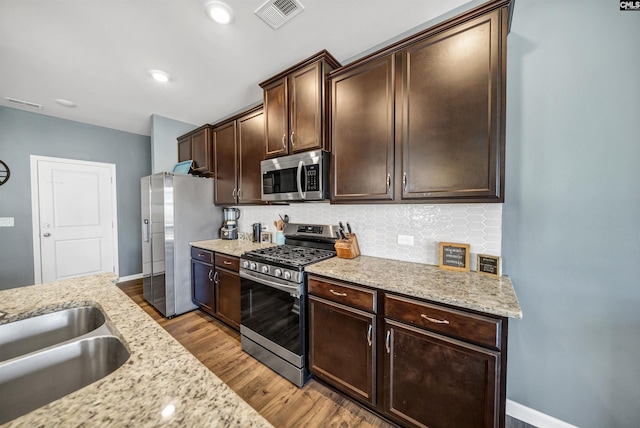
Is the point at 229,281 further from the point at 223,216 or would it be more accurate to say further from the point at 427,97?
the point at 427,97

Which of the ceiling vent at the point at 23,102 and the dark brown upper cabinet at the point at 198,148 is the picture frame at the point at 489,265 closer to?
the dark brown upper cabinet at the point at 198,148

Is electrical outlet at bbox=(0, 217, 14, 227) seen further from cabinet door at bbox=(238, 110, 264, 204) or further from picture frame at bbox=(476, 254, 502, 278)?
picture frame at bbox=(476, 254, 502, 278)

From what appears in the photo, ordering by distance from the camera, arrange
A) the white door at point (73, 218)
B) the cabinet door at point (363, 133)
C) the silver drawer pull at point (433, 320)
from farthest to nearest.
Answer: the white door at point (73, 218) → the cabinet door at point (363, 133) → the silver drawer pull at point (433, 320)

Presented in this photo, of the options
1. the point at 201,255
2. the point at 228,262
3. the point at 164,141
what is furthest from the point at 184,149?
the point at 228,262

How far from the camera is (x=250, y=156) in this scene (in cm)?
273

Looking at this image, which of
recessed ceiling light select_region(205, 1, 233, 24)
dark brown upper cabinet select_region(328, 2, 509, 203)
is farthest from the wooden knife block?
recessed ceiling light select_region(205, 1, 233, 24)

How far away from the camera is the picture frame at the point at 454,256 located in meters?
1.59

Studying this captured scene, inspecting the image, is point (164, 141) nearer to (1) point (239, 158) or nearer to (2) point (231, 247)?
(1) point (239, 158)

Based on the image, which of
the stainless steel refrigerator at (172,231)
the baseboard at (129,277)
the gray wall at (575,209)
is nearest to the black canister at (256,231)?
the stainless steel refrigerator at (172,231)

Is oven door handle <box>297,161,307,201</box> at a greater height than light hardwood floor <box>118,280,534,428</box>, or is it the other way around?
oven door handle <box>297,161,307,201</box>

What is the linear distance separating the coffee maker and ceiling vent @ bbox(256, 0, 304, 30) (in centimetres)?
230

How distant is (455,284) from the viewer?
1.35 metres

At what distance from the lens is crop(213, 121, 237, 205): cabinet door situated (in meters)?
2.95

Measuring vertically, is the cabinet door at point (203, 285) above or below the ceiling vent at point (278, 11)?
below
